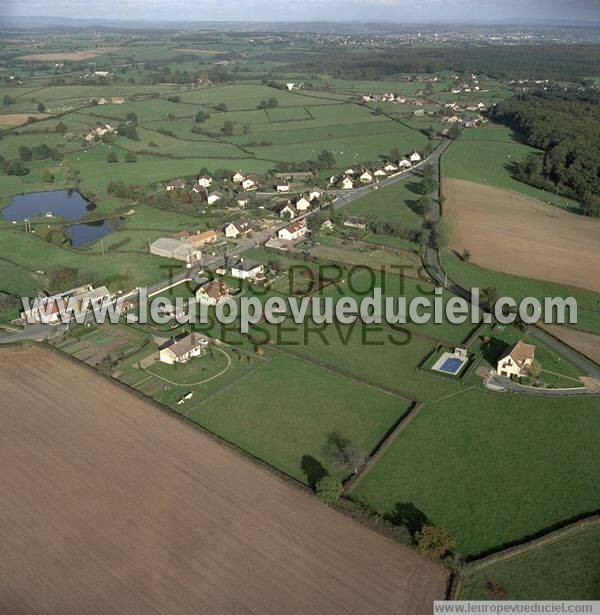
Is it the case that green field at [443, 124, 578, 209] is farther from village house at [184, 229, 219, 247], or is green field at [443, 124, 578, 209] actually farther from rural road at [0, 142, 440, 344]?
village house at [184, 229, 219, 247]

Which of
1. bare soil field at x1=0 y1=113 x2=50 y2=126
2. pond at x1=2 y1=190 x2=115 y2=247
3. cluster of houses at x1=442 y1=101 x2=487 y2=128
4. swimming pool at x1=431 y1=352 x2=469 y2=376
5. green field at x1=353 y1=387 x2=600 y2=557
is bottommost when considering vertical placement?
green field at x1=353 y1=387 x2=600 y2=557

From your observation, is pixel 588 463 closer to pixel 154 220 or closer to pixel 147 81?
pixel 154 220

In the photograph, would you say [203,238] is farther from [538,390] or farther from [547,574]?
[547,574]

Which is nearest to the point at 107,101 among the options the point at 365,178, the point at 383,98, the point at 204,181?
the point at 383,98

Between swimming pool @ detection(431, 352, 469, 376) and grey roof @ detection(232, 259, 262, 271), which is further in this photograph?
grey roof @ detection(232, 259, 262, 271)

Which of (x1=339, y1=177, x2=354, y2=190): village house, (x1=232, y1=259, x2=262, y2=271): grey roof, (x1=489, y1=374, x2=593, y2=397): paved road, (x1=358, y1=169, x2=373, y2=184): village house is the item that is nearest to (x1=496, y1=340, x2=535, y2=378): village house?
(x1=489, y1=374, x2=593, y2=397): paved road

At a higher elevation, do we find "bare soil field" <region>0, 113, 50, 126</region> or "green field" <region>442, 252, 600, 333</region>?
"bare soil field" <region>0, 113, 50, 126</region>

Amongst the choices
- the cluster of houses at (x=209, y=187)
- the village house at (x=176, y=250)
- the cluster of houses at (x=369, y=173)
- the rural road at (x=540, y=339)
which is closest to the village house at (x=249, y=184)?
the cluster of houses at (x=209, y=187)
